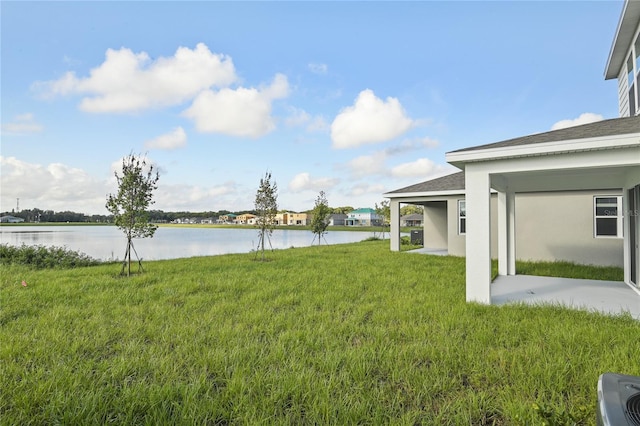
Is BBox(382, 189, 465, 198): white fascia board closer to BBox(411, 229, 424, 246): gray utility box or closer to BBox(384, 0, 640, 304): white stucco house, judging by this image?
BBox(384, 0, 640, 304): white stucco house

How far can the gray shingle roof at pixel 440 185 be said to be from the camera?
13203mm

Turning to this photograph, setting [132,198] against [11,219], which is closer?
[132,198]

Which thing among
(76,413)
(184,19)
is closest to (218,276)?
(76,413)

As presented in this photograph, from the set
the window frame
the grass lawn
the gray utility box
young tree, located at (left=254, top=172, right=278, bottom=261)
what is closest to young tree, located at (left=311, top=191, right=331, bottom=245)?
the gray utility box

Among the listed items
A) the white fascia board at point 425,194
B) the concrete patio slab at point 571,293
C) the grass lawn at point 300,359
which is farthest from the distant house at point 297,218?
the grass lawn at point 300,359

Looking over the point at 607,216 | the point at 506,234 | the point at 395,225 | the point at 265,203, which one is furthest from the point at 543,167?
the point at 395,225

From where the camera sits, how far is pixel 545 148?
5.03m

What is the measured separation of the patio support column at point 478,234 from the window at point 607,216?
24.6 feet

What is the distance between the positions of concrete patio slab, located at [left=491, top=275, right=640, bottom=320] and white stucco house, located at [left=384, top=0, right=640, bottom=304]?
58 cm

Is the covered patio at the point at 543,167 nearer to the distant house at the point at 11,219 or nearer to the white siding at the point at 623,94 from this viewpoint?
the white siding at the point at 623,94

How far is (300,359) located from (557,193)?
11.3 meters

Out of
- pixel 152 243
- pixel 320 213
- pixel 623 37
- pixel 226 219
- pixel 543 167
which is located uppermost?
pixel 623 37

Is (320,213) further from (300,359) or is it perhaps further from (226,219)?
(226,219)

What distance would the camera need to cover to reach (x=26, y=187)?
11203mm
